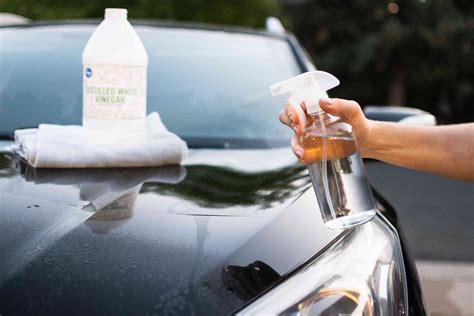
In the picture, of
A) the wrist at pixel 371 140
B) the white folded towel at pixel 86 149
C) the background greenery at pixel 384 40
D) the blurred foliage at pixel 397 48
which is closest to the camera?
the wrist at pixel 371 140

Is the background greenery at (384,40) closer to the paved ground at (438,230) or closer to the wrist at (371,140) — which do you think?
the paved ground at (438,230)

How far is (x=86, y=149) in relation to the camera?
6.19ft

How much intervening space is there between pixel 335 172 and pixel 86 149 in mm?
707

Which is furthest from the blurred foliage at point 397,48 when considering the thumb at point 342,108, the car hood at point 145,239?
the car hood at point 145,239

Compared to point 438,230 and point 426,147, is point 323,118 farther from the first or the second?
point 438,230

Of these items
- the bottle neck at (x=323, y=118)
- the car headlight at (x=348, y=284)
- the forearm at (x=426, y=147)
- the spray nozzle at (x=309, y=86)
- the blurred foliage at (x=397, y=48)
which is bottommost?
the blurred foliage at (x=397, y=48)

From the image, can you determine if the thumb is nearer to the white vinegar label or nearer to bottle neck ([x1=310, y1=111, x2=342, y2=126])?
bottle neck ([x1=310, y1=111, x2=342, y2=126])

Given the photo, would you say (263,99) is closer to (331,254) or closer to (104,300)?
(331,254)

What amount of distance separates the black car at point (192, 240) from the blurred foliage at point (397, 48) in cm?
1121

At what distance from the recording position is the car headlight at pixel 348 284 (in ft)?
4.23

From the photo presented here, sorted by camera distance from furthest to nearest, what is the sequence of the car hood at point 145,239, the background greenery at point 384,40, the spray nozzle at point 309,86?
the background greenery at point 384,40 < the spray nozzle at point 309,86 < the car hood at point 145,239

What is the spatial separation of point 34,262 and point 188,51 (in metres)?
1.57

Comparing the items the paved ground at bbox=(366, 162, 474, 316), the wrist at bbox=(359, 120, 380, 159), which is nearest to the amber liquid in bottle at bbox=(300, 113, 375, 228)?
the wrist at bbox=(359, 120, 380, 159)

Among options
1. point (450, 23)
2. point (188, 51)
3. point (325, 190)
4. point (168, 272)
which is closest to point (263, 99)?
point (188, 51)
